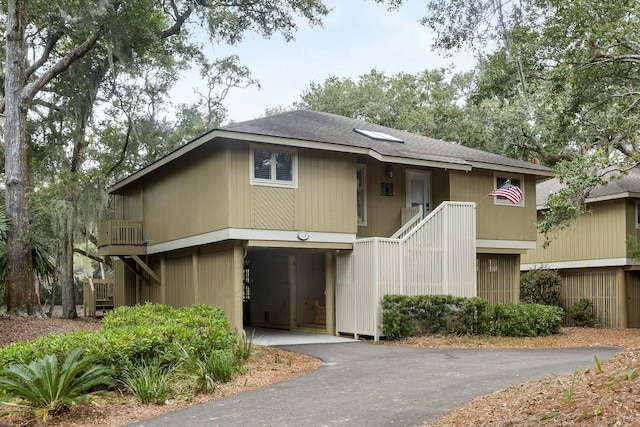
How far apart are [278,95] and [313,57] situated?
3.70 metres

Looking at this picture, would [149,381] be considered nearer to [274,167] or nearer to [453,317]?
[274,167]

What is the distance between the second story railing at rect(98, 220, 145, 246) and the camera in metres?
20.2

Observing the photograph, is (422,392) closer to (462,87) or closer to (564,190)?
(564,190)

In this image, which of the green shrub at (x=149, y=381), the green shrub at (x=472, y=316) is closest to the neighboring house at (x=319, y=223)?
the green shrub at (x=472, y=316)

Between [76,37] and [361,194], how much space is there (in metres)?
11.6

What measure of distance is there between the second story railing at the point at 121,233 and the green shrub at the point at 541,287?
1397cm

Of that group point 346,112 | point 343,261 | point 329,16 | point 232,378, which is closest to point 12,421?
point 232,378

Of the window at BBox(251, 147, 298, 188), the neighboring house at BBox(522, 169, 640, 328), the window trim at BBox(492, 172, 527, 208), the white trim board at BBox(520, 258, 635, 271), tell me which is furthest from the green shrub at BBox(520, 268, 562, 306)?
the window at BBox(251, 147, 298, 188)

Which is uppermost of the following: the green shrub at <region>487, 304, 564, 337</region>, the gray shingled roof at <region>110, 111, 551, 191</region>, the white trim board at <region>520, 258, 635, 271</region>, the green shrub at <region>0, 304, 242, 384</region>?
the gray shingled roof at <region>110, 111, 551, 191</region>

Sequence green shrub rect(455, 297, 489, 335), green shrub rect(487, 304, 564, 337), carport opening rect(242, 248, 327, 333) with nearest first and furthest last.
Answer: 1. green shrub rect(455, 297, 489, 335)
2. green shrub rect(487, 304, 564, 337)
3. carport opening rect(242, 248, 327, 333)

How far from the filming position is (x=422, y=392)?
27.7ft

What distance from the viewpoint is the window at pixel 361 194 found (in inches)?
724

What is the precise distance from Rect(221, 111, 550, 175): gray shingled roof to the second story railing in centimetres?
610

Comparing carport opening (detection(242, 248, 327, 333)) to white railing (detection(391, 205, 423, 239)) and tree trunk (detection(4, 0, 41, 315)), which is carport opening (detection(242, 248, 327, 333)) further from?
tree trunk (detection(4, 0, 41, 315))
